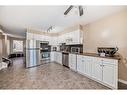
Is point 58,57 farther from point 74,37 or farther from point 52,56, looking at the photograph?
point 74,37

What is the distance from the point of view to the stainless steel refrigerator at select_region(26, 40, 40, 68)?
4704mm

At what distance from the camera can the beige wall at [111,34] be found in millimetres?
2729

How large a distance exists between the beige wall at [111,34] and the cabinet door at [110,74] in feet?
2.25

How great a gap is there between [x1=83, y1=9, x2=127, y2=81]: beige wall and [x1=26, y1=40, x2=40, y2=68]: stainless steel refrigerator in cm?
292

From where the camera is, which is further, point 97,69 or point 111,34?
point 111,34

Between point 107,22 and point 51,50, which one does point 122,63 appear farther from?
point 51,50

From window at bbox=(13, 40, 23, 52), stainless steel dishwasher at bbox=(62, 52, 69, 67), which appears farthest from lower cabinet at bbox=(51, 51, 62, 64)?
window at bbox=(13, 40, 23, 52)

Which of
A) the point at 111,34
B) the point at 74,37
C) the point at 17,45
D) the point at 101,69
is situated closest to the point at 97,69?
the point at 101,69

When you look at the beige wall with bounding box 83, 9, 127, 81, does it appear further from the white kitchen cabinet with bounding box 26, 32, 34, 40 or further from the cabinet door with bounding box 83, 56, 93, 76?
the white kitchen cabinet with bounding box 26, 32, 34, 40

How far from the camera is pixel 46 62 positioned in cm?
584

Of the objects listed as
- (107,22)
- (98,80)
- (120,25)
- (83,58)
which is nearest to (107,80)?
(98,80)

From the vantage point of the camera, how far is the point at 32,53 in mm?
4891

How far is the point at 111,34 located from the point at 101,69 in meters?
1.32
